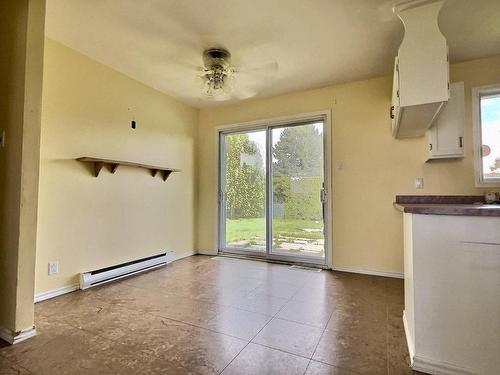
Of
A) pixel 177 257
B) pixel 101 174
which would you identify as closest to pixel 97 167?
pixel 101 174

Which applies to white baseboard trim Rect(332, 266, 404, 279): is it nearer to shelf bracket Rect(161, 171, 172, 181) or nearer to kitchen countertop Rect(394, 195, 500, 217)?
kitchen countertop Rect(394, 195, 500, 217)

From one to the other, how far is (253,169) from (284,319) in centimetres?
261

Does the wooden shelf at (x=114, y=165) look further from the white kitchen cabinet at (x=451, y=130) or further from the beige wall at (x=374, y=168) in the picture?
the white kitchen cabinet at (x=451, y=130)

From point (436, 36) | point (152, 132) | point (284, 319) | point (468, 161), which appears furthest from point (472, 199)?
point (152, 132)

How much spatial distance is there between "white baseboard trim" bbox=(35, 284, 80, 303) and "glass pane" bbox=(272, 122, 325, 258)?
8.69ft

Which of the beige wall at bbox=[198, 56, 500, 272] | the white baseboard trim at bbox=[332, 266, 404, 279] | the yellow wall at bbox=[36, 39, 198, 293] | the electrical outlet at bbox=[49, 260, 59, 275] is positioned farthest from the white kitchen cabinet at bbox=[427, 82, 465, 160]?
the electrical outlet at bbox=[49, 260, 59, 275]

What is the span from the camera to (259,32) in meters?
2.45

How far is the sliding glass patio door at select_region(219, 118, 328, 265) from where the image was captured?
380 cm

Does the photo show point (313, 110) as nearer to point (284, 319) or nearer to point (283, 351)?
point (284, 319)

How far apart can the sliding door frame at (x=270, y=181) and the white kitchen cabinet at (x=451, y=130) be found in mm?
1210

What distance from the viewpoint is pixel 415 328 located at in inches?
60.3

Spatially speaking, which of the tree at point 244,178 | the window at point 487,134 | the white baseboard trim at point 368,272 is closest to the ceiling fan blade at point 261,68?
the tree at point 244,178

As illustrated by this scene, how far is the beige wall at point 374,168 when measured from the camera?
9.70 feet

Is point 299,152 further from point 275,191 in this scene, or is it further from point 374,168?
point 374,168
